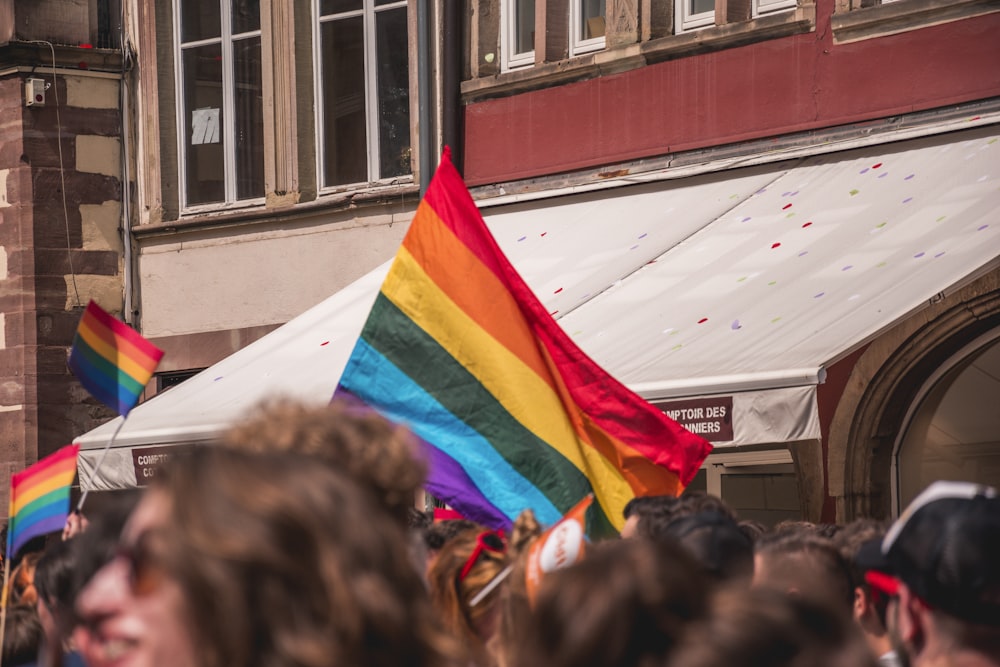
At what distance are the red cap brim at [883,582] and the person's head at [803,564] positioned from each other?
1.22 meters

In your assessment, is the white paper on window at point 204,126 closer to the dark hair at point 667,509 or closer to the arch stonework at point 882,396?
the arch stonework at point 882,396

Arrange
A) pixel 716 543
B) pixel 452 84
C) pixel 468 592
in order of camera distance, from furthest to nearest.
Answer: pixel 452 84 < pixel 468 592 < pixel 716 543

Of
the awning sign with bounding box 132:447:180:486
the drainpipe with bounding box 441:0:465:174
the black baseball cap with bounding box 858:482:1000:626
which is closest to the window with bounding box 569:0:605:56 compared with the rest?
the drainpipe with bounding box 441:0:465:174

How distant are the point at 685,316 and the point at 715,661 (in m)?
7.13

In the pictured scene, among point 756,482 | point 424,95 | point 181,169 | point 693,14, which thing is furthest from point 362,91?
point 756,482

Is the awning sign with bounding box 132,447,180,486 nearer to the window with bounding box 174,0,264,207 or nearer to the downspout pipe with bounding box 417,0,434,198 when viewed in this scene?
the downspout pipe with bounding box 417,0,434,198

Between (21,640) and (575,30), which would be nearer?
(21,640)

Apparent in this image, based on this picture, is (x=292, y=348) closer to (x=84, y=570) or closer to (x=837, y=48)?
(x=837, y=48)

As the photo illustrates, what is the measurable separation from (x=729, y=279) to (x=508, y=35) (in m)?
3.86

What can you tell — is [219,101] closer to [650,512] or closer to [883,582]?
[650,512]

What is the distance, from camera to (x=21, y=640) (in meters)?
4.63

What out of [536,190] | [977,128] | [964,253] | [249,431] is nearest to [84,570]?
[249,431]

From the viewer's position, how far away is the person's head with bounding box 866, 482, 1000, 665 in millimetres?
2543

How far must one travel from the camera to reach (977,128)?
31.2 ft
